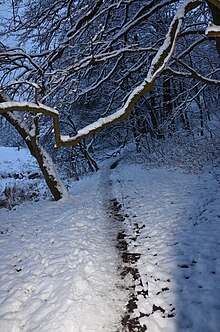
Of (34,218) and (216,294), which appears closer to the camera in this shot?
(216,294)

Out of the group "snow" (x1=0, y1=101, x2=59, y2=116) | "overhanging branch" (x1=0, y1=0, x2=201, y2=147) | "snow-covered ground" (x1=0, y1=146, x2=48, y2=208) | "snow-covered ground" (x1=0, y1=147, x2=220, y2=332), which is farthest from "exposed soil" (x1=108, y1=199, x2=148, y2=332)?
"snow-covered ground" (x1=0, y1=146, x2=48, y2=208)

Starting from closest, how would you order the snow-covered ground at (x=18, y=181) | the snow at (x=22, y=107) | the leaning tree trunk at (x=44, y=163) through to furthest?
the snow at (x=22, y=107)
the leaning tree trunk at (x=44, y=163)
the snow-covered ground at (x=18, y=181)

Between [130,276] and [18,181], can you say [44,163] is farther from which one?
[18,181]

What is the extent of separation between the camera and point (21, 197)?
36.0ft

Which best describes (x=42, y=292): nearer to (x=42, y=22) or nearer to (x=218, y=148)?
(x=42, y=22)

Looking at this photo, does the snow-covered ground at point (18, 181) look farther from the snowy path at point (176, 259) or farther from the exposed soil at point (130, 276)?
the snowy path at point (176, 259)

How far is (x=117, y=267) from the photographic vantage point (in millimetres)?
4273

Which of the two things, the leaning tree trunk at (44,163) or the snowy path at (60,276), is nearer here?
the snowy path at (60,276)

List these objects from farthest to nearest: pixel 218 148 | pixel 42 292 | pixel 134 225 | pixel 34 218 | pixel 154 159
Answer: pixel 154 159, pixel 218 148, pixel 34 218, pixel 134 225, pixel 42 292

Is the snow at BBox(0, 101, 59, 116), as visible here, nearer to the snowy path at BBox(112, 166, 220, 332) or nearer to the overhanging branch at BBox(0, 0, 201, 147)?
the overhanging branch at BBox(0, 0, 201, 147)

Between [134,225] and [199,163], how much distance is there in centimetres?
573

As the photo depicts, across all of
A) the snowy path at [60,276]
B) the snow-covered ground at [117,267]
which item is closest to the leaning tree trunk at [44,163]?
the snow-covered ground at [117,267]

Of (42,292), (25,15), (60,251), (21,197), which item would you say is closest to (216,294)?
(42,292)

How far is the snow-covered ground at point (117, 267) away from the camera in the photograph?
306 centimetres
